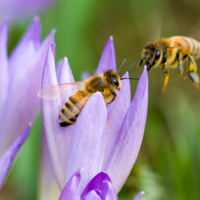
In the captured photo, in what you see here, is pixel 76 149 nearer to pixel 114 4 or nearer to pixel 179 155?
pixel 179 155

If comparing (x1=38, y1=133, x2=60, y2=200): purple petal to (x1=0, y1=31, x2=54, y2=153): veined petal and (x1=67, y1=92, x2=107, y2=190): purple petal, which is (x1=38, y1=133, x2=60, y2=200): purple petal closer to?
(x1=0, y1=31, x2=54, y2=153): veined petal

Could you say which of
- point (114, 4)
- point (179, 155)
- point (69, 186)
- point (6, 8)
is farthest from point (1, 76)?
point (114, 4)

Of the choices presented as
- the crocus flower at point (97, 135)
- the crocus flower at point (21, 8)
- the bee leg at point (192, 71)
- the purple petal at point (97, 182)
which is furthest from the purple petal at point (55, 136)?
the crocus flower at point (21, 8)

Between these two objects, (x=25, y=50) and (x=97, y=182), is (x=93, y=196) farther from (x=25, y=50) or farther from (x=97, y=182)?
(x=25, y=50)

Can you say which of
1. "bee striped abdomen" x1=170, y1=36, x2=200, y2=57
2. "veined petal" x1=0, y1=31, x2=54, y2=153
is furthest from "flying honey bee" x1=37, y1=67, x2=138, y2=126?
"bee striped abdomen" x1=170, y1=36, x2=200, y2=57

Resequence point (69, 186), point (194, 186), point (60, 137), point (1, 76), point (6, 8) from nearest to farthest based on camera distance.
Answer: point (69, 186) → point (60, 137) → point (1, 76) → point (194, 186) → point (6, 8)

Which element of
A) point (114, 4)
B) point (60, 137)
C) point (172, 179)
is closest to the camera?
point (60, 137)

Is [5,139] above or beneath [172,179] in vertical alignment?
above
